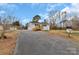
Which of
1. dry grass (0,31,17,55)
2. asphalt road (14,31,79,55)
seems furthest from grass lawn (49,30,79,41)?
dry grass (0,31,17,55)

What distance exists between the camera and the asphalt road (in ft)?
4.79

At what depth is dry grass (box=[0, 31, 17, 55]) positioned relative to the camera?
1.46 metres

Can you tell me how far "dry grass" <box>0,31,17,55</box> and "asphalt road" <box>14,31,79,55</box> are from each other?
1.5 inches

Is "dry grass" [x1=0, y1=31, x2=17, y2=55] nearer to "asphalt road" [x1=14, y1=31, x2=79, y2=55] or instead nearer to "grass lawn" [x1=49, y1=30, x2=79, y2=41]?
"asphalt road" [x1=14, y1=31, x2=79, y2=55]

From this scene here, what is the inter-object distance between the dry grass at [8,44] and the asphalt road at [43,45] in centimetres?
4

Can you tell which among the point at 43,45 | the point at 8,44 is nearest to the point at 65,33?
the point at 43,45

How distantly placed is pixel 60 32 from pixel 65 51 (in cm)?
17

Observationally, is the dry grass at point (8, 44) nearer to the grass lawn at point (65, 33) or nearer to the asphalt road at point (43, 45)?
the asphalt road at point (43, 45)

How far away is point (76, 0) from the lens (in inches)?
58.4

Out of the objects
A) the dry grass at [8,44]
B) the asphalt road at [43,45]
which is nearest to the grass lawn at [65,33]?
the asphalt road at [43,45]

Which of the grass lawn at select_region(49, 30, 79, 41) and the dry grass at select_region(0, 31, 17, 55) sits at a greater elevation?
the grass lawn at select_region(49, 30, 79, 41)

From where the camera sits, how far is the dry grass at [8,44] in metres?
1.46

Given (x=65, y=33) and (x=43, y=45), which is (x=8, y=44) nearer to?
(x=43, y=45)
